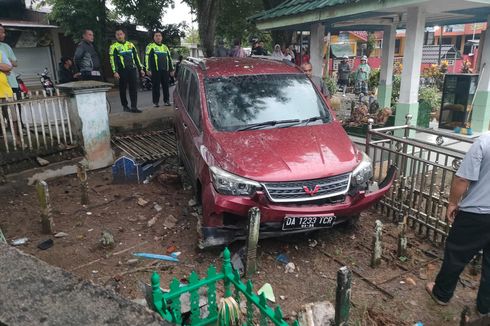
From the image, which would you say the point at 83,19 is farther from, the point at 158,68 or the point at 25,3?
the point at 158,68

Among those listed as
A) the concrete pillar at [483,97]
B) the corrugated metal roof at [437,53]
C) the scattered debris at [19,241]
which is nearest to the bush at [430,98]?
the concrete pillar at [483,97]

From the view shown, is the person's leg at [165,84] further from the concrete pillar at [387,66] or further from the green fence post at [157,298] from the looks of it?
the green fence post at [157,298]

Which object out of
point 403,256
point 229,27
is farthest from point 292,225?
point 229,27

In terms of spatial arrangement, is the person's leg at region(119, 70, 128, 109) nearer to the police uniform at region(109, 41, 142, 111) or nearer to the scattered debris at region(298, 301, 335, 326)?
the police uniform at region(109, 41, 142, 111)

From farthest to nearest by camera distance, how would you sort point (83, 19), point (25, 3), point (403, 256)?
point (25, 3), point (83, 19), point (403, 256)

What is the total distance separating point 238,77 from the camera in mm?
5387

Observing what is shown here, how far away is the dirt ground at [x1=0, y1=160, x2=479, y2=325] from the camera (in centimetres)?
369

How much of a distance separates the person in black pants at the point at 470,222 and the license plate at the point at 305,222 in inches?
45.1

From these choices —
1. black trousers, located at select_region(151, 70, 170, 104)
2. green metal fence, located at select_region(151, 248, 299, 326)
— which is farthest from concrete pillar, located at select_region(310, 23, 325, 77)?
green metal fence, located at select_region(151, 248, 299, 326)

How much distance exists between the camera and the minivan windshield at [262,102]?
489 centimetres

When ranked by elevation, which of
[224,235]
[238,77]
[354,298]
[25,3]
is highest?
[25,3]

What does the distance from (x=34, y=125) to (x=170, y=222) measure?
3.07 metres

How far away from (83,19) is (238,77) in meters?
14.4

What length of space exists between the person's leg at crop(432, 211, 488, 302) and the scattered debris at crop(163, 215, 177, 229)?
3.18 m
